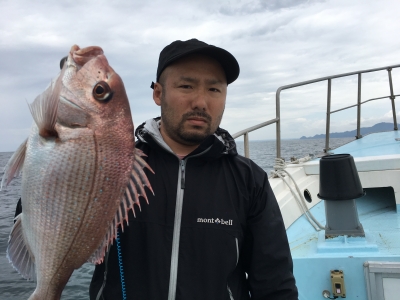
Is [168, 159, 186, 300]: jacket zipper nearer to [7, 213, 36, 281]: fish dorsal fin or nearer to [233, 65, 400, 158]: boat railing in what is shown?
[7, 213, 36, 281]: fish dorsal fin

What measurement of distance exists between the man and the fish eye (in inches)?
17.0

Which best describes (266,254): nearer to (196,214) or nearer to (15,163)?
(196,214)

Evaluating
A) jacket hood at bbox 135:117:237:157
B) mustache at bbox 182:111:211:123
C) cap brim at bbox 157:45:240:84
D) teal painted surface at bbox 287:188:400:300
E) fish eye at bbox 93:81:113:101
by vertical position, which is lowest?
teal painted surface at bbox 287:188:400:300

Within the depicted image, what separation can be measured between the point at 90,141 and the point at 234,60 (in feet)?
3.03

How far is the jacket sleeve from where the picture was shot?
5.99 ft

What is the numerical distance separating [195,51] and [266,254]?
3.71ft

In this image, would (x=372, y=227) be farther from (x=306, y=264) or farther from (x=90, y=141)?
(x=90, y=141)

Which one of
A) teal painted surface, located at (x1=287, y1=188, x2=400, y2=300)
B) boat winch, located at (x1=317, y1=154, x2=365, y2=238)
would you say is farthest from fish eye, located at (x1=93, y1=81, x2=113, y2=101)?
boat winch, located at (x1=317, y1=154, x2=365, y2=238)

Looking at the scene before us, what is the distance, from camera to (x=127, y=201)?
1394 millimetres

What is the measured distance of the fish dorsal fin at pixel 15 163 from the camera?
4.41ft

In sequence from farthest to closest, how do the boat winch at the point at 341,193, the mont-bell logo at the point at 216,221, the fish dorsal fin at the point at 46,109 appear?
the boat winch at the point at 341,193 → the mont-bell logo at the point at 216,221 → the fish dorsal fin at the point at 46,109

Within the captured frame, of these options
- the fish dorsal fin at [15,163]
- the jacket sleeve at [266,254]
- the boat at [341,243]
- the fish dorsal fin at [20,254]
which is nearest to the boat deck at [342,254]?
the boat at [341,243]

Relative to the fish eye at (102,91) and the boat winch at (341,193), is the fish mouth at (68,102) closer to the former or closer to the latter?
the fish eye at (102,91)

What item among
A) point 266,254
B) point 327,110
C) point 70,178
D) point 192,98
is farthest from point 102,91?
point 327,110
